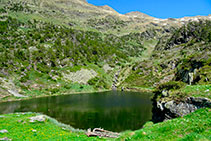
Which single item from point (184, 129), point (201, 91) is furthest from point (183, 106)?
point (184, 129)

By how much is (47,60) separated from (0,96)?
7464 centimetres

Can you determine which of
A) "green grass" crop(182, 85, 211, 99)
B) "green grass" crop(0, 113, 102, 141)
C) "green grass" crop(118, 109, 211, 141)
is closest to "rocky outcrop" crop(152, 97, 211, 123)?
"green grass" crop(182, 85, 211, 99)

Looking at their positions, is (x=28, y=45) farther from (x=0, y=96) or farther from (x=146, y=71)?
(x=146, y=71)

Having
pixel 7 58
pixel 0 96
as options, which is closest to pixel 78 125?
pixel 0 96

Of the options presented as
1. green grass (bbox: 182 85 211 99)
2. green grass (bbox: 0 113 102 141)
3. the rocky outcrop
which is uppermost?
green grass (bbox: 182 85 211 99)

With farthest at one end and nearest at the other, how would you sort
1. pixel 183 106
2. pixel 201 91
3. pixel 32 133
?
pixel 183 106 → pixel 32 133 → pixel 201 91

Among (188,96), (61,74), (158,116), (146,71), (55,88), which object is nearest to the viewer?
(188,96)

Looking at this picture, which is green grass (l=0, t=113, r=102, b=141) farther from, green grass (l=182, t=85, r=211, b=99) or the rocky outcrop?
green grass (l=182, t=85, r=211, b=99)

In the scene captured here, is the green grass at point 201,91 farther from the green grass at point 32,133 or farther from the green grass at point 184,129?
the green grass at point 32,133

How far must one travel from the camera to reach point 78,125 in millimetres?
42938

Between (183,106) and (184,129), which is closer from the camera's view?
(184,129)

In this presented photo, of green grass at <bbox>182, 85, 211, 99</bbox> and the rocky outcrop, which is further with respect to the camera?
green grass at <bbox>182, 85, 211, 99</bbox>

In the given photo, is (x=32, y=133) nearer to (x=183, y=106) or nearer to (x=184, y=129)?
(x=184, y=129)

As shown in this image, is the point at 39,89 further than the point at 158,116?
Yes
